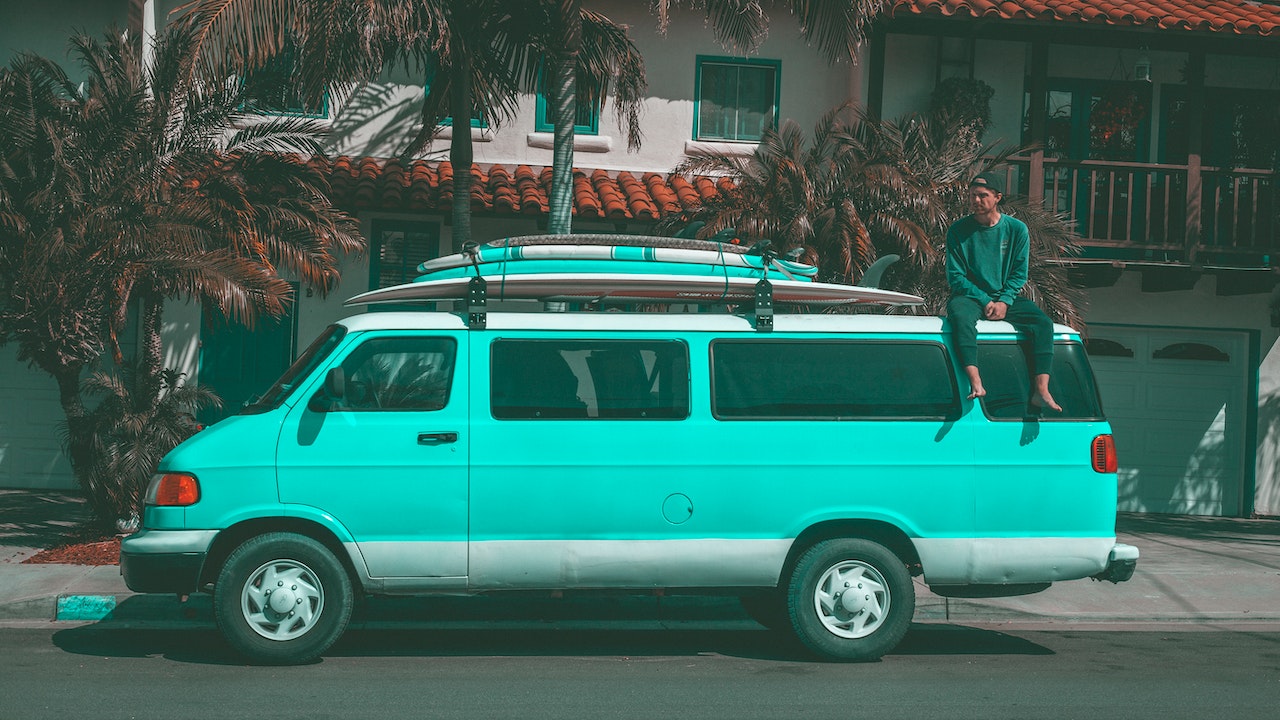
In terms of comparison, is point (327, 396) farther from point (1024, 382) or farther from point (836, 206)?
point (836, 206)

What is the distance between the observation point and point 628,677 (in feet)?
23.4

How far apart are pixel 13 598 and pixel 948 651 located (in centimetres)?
641

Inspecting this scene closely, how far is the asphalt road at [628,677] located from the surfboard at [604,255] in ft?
7.95

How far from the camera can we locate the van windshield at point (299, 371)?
23.7 ft

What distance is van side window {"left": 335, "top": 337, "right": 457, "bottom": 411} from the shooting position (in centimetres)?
723

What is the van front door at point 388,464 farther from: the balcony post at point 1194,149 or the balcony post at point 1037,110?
the balcony post at point 1194,149

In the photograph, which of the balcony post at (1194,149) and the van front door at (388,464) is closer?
the van front door at (388,464)

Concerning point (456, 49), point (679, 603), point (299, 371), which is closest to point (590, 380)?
point (299, 371)

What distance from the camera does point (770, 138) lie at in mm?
13094

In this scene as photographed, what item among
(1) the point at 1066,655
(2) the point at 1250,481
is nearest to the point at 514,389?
(1) the point at 1066,655

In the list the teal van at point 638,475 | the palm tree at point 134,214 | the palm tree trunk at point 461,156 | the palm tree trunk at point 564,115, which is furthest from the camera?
the palm tree trunk at point 461,156

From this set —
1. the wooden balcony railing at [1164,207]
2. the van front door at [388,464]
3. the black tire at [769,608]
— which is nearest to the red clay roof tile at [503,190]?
the wooden balcony railing at [1164,207]

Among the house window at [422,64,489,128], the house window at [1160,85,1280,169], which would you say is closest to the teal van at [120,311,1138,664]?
the house window at [422,64,489,128]

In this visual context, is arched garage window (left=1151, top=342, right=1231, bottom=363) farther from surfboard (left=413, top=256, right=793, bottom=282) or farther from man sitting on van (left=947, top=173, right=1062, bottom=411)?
surfboard (left=413, top=256, right=793, bottom=282)
